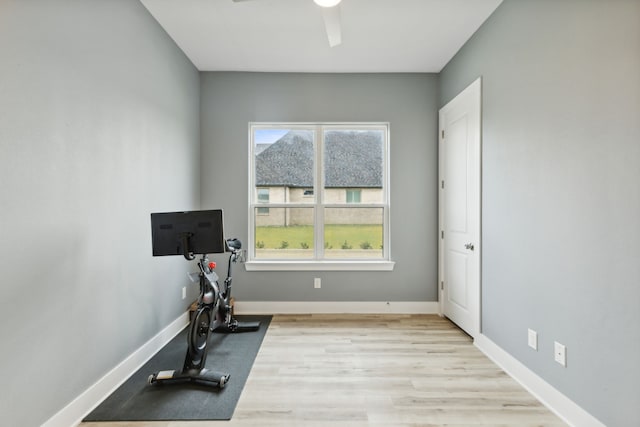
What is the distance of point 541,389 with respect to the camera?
2.10 m

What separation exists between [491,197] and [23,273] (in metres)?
3.13

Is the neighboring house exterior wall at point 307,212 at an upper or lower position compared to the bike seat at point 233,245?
upper

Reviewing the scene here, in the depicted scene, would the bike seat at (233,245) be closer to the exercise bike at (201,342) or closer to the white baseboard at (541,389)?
the exercise bike at (201,342)

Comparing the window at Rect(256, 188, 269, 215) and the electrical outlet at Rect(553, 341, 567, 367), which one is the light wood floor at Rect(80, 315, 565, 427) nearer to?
the electrical outlet at Rect(553, 341, 567, 367)

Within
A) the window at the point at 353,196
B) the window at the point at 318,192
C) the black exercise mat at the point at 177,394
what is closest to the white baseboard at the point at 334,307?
the window at the point at 318,192

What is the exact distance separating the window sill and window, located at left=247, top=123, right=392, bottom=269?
0.33 feet

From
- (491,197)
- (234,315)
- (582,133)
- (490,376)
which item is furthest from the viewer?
(234,315)

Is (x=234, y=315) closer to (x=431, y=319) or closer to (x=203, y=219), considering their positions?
(x=203, y=219)

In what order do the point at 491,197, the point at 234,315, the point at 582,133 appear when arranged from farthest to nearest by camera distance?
the point at 234,315
the point at 491,197
the point at 582,133

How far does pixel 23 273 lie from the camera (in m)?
1.56

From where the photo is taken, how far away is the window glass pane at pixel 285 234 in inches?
155

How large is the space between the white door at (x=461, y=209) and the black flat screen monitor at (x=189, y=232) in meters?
2.25

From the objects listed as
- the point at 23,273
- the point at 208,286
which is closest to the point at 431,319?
the point at 208,286

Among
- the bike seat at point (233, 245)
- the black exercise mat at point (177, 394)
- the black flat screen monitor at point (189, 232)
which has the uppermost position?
the black flat screen monitor at point (189, 232)
